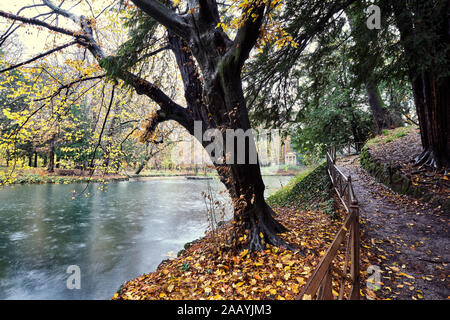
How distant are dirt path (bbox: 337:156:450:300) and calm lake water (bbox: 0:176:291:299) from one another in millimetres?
2447

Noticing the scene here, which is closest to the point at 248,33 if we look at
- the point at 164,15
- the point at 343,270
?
the point at 164,15

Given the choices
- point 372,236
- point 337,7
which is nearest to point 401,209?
point 372,236

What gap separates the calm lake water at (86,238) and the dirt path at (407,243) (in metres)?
2.45

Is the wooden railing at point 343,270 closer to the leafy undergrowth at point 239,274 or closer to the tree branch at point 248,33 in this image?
the leafy undergrowth at point 239,274

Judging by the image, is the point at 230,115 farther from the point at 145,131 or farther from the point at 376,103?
the point at 376,103

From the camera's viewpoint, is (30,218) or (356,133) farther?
(356,133)

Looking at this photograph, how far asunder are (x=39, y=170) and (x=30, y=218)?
1615 cm

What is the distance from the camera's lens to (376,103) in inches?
484

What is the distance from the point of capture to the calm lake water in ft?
18.3

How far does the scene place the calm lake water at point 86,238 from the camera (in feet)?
18.3

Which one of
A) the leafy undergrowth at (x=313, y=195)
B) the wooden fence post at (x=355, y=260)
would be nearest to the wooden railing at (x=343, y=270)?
the wooden fence post at (x=355, y=260)

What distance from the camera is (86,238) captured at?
27.3 ft

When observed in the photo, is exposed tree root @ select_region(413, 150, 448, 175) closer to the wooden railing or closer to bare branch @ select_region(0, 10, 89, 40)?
the wooden railing

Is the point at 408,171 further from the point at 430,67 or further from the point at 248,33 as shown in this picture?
the point at 248,33
